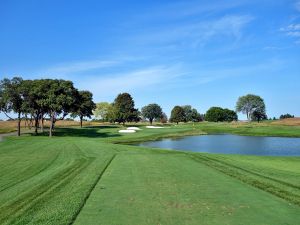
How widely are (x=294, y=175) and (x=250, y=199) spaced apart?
6.87m

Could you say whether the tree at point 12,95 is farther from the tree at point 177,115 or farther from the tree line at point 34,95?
the tree at point 177,115

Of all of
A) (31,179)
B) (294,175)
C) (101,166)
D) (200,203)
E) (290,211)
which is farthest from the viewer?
(101,166)

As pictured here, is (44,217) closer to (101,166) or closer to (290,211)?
(290,211)

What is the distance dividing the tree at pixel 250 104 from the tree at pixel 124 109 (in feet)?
228

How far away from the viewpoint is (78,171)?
57.3 ft

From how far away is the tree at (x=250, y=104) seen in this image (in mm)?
177875

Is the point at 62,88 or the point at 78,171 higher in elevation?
the point at 62,88

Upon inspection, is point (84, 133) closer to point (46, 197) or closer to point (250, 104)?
point (46, 197)

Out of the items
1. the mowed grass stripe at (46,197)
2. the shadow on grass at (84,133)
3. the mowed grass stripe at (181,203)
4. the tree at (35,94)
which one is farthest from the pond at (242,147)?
the mowed grass stripe at (46,197)

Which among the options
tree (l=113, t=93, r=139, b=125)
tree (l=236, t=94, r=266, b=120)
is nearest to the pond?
tree (l=113, t=93, r=139, b=125)

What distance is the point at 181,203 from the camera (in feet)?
34.3

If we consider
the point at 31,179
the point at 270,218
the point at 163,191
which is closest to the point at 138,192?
the point at 163,191

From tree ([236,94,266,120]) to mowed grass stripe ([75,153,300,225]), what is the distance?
554 ft

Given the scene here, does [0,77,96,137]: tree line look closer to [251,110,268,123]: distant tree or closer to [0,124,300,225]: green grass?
[0,124,300,225]: green grass
